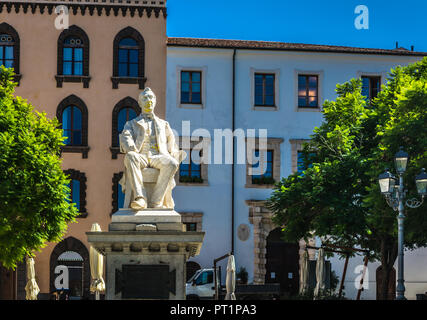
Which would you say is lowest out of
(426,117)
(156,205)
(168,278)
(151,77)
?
(168,278)

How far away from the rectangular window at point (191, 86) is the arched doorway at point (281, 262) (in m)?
7.57

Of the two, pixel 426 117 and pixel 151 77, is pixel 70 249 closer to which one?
pixel 151 77

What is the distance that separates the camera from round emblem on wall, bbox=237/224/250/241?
1533 inches

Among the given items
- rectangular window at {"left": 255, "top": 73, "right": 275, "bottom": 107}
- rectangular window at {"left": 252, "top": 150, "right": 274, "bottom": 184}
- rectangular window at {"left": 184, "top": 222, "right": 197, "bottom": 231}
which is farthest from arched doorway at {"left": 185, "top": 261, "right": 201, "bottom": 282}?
rectangular window at {"left": 255, "top": 73, "right": 275, "bottom": 107}

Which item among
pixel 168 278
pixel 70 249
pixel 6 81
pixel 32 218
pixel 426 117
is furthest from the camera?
pixel 70 249

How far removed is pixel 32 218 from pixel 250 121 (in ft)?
47.1

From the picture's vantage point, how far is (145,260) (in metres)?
14.7

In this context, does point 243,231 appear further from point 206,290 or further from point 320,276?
point 320,276

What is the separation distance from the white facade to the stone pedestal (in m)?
23.6

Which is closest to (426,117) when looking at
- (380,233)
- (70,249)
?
(380,233)

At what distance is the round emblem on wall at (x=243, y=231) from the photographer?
128ft

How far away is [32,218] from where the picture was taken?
28.6 m

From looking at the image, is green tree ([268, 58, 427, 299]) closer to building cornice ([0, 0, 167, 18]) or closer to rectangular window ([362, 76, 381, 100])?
rectangular window ([362, 76, 381, 100])

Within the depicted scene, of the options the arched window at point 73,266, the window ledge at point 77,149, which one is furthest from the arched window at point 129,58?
the arched window at point 73,266
